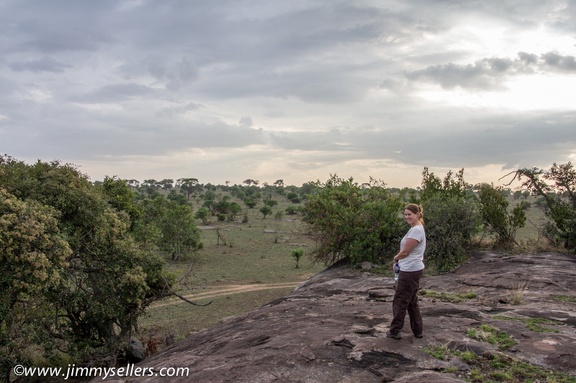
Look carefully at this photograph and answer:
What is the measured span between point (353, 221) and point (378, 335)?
11.9 meters

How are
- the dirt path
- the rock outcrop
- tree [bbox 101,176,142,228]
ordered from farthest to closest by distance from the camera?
1. the dirt path
2. tree [bbox 101,176,142,228]
3. the rock outcrop

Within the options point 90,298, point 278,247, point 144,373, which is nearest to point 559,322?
point 144,373

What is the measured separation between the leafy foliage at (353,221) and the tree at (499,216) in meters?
3.84

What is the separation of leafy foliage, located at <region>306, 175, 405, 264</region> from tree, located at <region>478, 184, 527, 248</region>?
3841mm

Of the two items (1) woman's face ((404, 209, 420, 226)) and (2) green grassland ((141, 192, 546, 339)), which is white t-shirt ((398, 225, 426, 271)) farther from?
(2) green grassland ((141, 192, 546, 339))

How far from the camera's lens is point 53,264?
11.2 m

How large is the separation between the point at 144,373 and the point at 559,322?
815cm

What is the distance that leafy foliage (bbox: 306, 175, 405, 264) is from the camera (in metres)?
18.8

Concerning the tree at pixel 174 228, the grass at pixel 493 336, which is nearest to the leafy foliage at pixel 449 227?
the grass at pixel 493 336

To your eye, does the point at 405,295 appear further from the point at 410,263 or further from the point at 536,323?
the point at 536,323

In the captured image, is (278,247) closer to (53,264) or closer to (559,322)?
(53,264)

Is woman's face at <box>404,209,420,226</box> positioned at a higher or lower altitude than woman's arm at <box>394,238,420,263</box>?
higher

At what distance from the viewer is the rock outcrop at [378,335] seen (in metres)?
6.55

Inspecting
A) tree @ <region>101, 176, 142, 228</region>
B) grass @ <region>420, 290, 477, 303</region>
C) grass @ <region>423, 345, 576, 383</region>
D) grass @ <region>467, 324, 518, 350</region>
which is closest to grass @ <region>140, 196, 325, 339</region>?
tree @ <region>101, 176, 142, 228</region>
